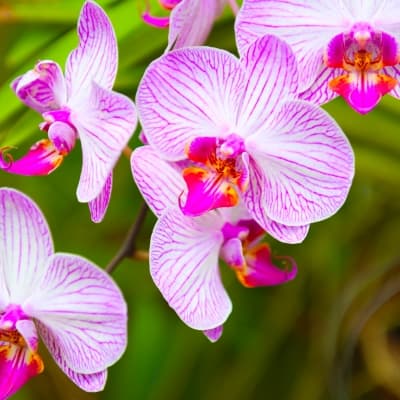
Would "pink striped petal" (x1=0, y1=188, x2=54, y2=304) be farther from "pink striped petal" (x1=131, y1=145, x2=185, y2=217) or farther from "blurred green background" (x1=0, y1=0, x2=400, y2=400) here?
"blurred green background" (x1=0, y1=0, x2=400, y2=400)

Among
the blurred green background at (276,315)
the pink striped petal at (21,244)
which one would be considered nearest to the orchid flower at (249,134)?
the pink striped petal at (21,244)

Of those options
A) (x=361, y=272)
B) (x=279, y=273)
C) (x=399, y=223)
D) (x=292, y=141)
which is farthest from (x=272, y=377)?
(x=292, y=141)

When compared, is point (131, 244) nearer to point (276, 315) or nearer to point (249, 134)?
point (249, 134)

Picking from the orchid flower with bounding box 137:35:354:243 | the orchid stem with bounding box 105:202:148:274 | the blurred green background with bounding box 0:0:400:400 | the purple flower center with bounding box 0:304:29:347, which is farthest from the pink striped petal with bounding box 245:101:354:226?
the blurred green background with bounding box 0:0:400:400

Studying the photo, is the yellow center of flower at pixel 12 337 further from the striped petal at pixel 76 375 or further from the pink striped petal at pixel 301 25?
the pink striped petal at pixel 301 25

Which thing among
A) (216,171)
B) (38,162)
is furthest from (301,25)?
(38,162)
